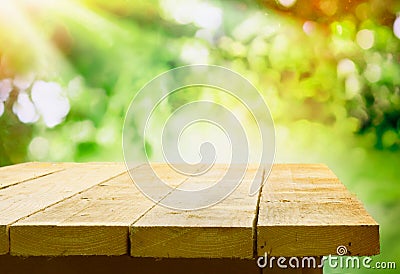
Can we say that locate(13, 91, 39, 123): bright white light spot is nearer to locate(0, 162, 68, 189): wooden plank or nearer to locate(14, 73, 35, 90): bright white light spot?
locate(14, 73, 35, 90): bright white light spot

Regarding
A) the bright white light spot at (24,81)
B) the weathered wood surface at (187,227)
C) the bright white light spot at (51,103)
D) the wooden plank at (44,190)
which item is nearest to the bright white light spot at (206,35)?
the bright white light spot at (51,103)

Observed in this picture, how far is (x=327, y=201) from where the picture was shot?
1322mm

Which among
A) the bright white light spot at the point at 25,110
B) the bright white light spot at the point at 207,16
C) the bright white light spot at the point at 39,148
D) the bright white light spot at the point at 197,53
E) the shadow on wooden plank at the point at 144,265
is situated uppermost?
the bright white light spot at the point at 207,16

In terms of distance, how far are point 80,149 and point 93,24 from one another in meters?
0.61

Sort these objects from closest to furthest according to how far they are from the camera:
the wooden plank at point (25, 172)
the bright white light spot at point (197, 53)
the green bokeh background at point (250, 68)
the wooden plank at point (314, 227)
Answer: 1. the wooden plank at point (314, 227)
2. the wooden plank at point (25, 172)
3. the green bokeh background at point (250, 68)
4. the bright white light spot at point (197, 53)

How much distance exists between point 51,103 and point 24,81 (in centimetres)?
17

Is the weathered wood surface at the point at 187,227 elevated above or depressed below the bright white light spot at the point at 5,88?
below

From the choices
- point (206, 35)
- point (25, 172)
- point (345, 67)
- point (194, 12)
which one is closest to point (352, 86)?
point (345, 67)

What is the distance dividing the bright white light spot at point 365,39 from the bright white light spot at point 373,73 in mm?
93

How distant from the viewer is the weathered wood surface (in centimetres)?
105

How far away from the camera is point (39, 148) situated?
10.9ft

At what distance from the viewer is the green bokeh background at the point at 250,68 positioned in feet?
10.2

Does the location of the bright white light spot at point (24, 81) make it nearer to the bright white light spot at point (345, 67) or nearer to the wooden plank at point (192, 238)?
the bright white light spot at point (345, 67)

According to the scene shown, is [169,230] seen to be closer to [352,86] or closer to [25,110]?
[352,86]
